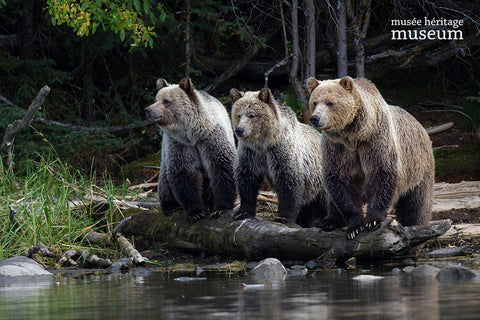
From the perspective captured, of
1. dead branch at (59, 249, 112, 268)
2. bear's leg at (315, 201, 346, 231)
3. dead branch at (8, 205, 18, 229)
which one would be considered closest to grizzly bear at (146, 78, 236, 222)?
dead branch at (59, 249, 112, 268)

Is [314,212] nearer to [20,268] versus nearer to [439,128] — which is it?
[20,268]

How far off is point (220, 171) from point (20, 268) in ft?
7.25

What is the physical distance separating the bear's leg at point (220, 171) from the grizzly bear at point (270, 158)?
19 centimetres

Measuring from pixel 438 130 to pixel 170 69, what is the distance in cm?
466

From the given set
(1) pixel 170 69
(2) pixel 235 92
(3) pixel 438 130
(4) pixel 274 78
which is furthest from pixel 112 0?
(3) pixel 438 130

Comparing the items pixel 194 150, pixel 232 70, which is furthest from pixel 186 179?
pixel 232 70

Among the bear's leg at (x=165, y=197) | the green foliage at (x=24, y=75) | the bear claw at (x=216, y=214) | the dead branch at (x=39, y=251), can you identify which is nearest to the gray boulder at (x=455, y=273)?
the bear claw at (x=216, y=214)

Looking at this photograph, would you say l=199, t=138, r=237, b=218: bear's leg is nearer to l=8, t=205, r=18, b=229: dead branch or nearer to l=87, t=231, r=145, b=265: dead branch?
l=87, t=231, r=145, b=265: dead branch

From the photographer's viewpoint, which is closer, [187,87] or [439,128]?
[187,87]

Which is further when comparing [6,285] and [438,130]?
[438,130]

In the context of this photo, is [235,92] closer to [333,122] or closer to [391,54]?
[333,122]

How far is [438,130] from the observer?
11.3m

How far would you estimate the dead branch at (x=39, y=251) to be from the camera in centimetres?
717

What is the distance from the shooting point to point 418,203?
22.2ft
